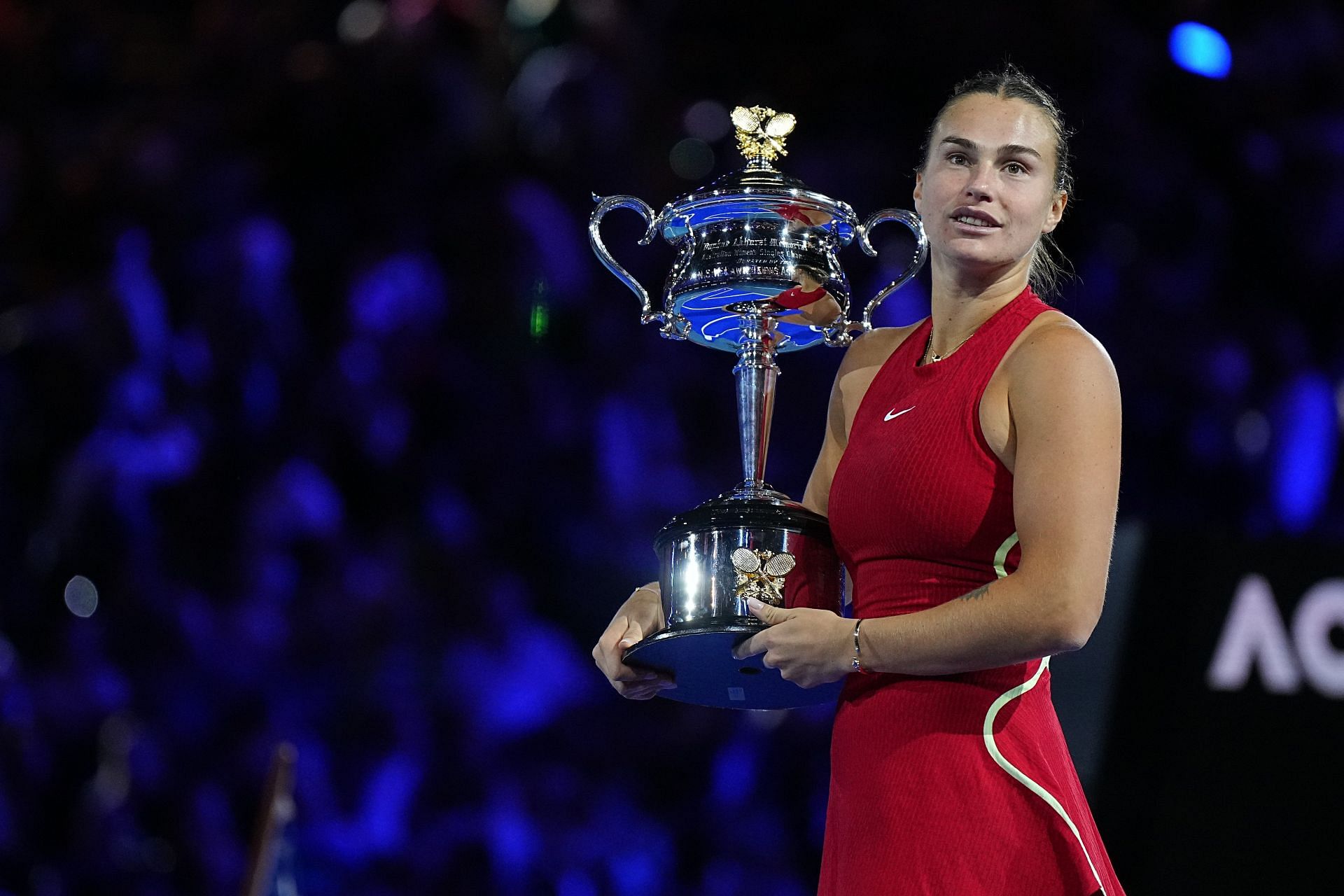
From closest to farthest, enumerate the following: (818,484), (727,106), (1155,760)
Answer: (818,484) → (1155,760) → (727,106)

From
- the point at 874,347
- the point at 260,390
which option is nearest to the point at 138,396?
the point at 260,390

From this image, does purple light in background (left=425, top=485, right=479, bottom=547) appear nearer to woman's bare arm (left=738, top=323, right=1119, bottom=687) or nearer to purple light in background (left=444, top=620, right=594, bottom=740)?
purple light in background (left=444, top=620, right=594, bottom=740)

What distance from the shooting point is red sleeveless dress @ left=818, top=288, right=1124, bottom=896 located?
1110 millimetres

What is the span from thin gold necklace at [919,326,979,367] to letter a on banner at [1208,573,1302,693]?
5.39ft

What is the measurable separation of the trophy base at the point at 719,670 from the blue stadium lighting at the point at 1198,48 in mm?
2429

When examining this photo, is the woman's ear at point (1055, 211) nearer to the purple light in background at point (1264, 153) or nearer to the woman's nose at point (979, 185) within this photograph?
the woman's nose at point (979, 185)

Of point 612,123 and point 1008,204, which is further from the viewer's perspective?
point 612,123

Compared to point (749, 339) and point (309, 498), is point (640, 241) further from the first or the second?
point (309, 498)

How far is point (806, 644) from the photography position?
117 centimetres

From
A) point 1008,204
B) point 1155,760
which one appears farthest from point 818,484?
point 1155,760

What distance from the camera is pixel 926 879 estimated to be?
1.10m

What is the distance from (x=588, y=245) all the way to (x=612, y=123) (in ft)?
1.03

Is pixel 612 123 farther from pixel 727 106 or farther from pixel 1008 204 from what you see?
pixel 1008 204

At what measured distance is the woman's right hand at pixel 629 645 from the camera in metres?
1.36
